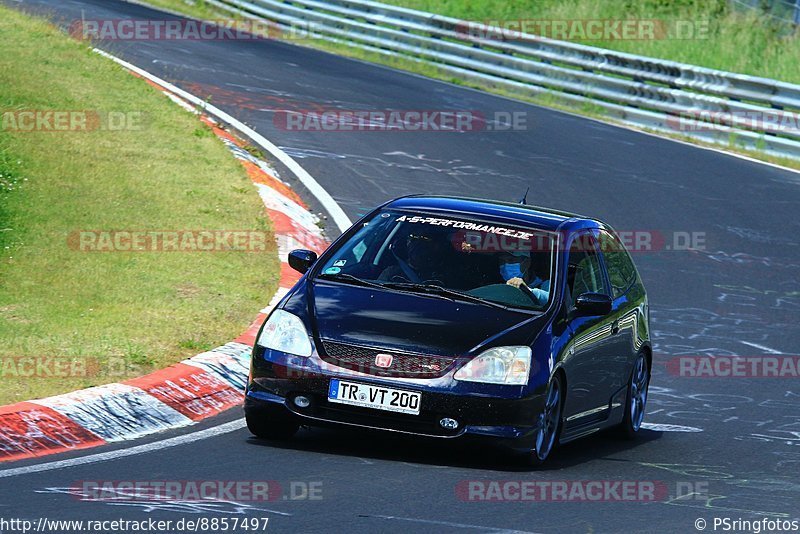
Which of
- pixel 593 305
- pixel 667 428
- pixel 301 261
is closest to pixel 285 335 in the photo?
pixel 301 261

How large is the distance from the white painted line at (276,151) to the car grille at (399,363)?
6.63 metres

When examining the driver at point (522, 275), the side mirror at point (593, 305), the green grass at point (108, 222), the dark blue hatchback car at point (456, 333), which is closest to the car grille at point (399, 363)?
the dark blue hatchback car at point (456, 333)

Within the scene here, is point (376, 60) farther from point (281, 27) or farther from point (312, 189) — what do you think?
point (312, 189)

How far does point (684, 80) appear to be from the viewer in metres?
23.5

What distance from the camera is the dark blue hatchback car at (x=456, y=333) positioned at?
7980 mm

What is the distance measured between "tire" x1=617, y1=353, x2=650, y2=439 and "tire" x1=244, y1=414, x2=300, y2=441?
270cm

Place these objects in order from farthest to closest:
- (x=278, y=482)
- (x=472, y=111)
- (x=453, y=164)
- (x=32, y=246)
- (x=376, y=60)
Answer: (x=376, y=60), (x=472, y=111), (x=453, y=164), (x=32, y=246), (x=278, y=482)

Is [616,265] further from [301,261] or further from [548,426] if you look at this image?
[301,261]

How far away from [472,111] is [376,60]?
6.39 meters

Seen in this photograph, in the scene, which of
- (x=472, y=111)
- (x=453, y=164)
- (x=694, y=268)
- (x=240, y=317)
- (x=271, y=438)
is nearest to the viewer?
(x=271, y=438)

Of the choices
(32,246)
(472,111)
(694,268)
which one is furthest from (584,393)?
(472,111)

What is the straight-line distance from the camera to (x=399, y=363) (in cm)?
799

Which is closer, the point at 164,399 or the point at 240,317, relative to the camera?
the point at 164,399

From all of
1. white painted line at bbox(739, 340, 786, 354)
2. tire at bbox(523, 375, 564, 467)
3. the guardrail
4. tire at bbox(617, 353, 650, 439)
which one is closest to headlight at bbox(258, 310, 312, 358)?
tire at bbox(523, 375, 564, 467)
